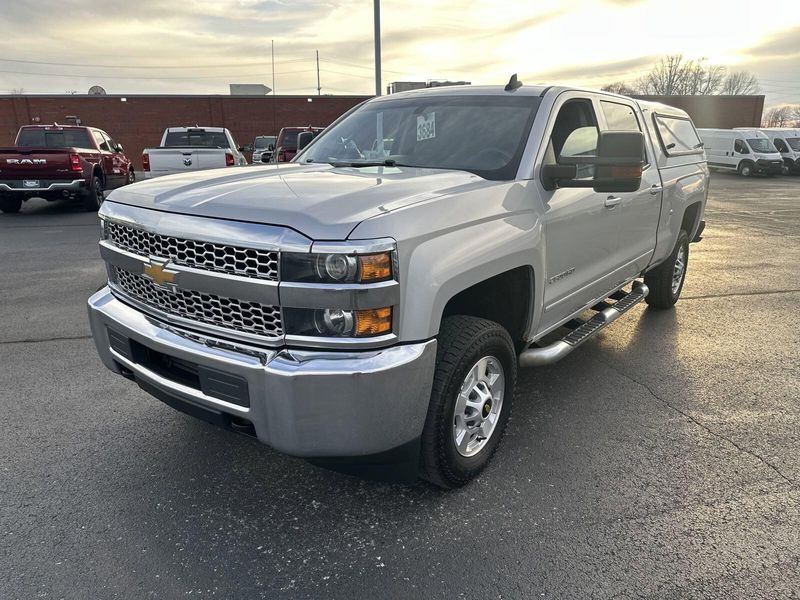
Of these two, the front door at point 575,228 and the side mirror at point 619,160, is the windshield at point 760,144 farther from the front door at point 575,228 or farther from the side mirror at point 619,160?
the side mirror at point 619,160

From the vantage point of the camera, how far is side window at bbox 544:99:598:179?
3.63 metres

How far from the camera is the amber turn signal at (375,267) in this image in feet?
7.30

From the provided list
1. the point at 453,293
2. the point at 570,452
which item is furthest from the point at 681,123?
the point at 453,293

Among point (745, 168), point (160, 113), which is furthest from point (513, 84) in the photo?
point (160, 113)

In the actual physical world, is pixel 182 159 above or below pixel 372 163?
below

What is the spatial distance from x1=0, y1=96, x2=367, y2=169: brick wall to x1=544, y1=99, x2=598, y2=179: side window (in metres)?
32.0

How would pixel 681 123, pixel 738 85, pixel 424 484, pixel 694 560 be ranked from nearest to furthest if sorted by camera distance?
pixel 694 560 → pixel 424 484 → pixel 681 123 → pixel 738 85

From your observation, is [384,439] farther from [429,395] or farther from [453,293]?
[453,293]

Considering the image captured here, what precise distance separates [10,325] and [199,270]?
4.10m

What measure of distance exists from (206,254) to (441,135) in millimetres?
1823

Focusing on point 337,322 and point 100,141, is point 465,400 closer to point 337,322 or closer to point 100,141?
point 337,322

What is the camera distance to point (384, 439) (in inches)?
94.0

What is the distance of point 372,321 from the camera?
2283mm

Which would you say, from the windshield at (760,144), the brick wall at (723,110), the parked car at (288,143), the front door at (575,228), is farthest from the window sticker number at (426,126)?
the brick wall at (723,110)
